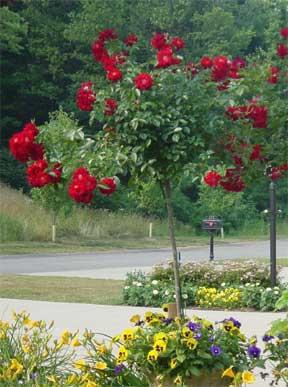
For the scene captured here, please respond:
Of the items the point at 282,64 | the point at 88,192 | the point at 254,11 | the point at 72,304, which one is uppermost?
the point at 254,11

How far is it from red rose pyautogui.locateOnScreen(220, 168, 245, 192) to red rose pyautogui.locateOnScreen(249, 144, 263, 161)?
192 mm

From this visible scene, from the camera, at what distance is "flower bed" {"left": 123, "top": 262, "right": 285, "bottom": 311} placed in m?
14.0

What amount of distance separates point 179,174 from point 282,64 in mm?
2086

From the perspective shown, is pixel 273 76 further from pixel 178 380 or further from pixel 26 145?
pixel 178 380

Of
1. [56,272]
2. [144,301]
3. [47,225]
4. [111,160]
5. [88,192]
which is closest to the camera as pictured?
[88,192]

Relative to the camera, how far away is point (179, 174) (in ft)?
22.1

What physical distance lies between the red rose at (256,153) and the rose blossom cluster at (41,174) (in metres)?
1.38

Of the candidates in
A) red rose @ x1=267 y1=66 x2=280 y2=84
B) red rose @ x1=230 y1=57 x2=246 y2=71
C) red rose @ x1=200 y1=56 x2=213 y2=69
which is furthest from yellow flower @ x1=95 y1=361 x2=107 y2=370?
red rose @ x1=267 y1=66 x2=280 y2=84

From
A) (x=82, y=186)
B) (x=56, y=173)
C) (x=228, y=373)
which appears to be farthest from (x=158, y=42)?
(x=228, y=373)

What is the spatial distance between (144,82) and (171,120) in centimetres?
30

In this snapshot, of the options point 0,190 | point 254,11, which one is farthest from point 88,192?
point 254,11

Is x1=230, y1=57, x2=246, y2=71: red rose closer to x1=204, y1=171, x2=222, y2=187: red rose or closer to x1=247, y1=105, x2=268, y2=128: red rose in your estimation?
x1=247, y1=105, x2=268, y2=128: red rose

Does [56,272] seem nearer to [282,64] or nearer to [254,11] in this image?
[282,64]

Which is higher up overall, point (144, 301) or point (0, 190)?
point (0, 190)
